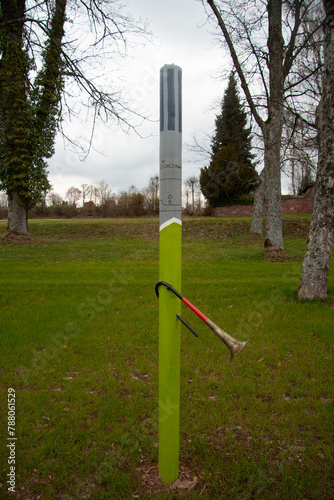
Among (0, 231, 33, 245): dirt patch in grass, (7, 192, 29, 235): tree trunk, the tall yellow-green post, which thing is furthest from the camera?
(7, 192, 29, 235): tree trunk

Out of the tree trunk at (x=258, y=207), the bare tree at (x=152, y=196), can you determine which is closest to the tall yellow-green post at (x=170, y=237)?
the tree trunk at (x=258, y=207)

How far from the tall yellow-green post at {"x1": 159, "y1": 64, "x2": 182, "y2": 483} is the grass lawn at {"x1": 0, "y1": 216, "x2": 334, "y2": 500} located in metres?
0.66

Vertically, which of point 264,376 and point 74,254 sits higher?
point 74,254

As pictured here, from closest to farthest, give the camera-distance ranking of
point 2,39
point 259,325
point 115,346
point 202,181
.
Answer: point 115,346
point 259,325
point 2,39
point 202,181

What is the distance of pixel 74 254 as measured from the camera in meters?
13.4

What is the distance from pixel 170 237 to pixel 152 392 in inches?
90.9

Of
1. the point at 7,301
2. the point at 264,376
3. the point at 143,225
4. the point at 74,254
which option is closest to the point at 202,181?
the point at 143,225

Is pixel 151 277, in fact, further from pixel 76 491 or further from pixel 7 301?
pixel 76 491

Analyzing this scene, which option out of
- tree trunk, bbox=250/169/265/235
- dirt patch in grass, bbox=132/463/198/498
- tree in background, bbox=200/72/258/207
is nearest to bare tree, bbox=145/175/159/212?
tree in background, bbox=200/72/258/207

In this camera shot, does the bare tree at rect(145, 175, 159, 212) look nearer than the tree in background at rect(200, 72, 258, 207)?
No

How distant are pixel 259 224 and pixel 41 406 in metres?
16.8

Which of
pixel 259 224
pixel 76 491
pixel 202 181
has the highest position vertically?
pixel 202 181

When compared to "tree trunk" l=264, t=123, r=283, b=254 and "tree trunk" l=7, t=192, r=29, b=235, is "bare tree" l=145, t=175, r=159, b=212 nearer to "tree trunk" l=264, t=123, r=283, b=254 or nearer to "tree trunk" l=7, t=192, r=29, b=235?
"tree trunk" l=7, t=192, r=29, b=235

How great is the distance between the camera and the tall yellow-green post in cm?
216
